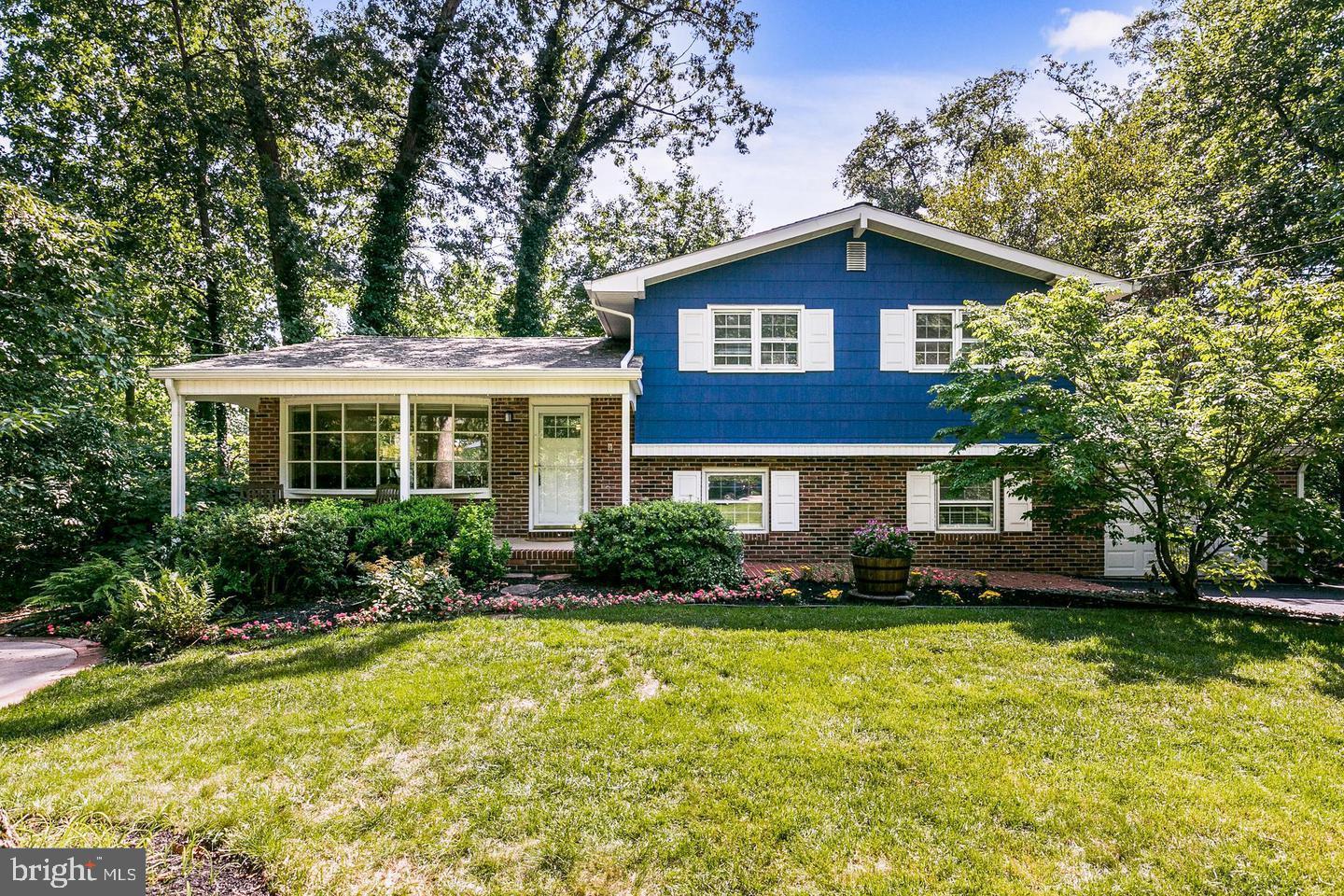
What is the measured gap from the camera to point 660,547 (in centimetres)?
768

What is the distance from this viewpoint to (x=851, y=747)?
135 inches

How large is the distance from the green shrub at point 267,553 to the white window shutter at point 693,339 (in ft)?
18.0

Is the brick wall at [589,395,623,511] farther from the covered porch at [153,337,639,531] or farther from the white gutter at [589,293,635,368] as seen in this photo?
the white gutter at [589,293,635,368]

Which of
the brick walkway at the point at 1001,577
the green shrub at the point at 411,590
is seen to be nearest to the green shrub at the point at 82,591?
the green shrub at the point at 411,590

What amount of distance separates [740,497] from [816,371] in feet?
7.85

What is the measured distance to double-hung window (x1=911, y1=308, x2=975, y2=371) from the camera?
9.80 m

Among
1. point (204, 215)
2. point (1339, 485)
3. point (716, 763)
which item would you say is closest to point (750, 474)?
point (716, 763)

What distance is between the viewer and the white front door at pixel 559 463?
10430mm

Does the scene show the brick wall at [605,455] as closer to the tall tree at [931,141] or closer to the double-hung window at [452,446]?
the double-hung window at [452,446]

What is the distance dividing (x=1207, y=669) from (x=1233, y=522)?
A: 2563 mm

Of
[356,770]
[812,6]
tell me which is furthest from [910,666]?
[812,6]

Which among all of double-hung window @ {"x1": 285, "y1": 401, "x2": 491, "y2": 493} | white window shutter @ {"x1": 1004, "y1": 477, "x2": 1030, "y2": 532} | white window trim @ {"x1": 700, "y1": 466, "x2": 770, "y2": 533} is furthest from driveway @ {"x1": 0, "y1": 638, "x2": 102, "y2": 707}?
white window shutter @ {"x1": 1004, "y1": 477, "x2": 1030, "y2": 532}

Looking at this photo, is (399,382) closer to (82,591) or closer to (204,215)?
(82,591)

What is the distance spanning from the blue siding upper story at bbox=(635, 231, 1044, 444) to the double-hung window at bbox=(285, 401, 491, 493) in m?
3.11
